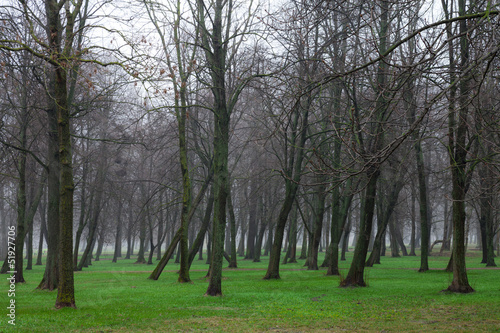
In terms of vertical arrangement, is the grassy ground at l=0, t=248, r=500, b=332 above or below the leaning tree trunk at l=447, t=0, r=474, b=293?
below

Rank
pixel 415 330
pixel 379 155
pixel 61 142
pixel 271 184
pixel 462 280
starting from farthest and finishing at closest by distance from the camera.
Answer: pixel 271 184, pixel 462 280, pixel 61 142, pixel 415 330, pixel 379 155

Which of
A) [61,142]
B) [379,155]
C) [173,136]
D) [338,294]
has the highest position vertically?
[173,136]

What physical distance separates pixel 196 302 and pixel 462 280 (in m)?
7.96

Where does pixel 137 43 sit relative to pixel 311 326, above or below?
above

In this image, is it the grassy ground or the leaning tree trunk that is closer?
the grassy ground

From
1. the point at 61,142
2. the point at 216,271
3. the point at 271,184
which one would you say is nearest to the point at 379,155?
the point at 61,142

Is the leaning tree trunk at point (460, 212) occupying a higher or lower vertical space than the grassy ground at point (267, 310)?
higher

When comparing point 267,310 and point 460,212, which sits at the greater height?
point 460,212

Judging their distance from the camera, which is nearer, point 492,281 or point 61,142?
point 61,142

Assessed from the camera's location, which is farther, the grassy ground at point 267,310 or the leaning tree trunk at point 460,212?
the leaning tree trunk at point 460,212

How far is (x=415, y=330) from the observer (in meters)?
8.27

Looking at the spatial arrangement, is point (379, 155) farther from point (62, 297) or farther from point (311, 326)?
point (62, 297)

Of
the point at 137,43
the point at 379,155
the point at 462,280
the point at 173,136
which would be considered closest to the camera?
the point at 379,155

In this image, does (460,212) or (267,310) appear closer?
(267,310)
